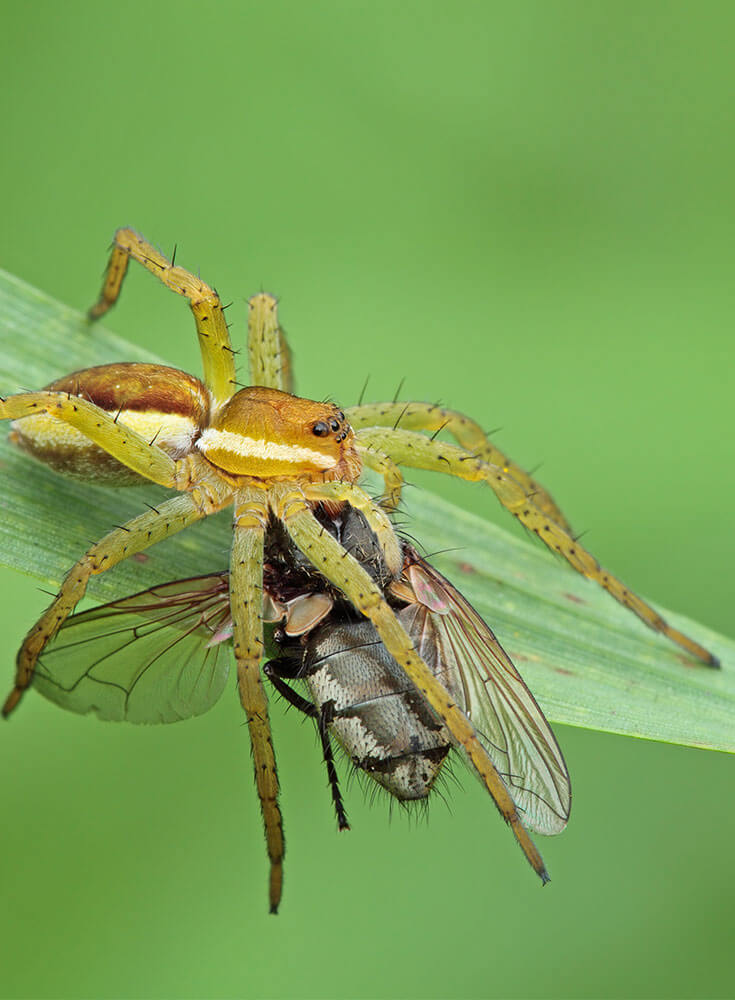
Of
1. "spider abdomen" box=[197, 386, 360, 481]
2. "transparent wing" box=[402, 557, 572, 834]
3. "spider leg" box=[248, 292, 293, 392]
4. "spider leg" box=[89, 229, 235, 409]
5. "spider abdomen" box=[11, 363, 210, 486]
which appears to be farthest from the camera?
"spider leg" box=[248, 292, 293, 392]

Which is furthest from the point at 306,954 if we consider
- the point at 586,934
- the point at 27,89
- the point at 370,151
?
the point at 27,89

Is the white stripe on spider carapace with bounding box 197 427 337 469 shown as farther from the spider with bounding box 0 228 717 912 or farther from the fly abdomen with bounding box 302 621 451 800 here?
the fly abdomen with bounding box 302 621 451 800

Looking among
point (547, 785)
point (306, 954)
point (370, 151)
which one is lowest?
point (306, 954)

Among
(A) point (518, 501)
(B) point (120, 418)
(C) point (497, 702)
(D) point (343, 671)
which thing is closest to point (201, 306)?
(B) point (120, 418)

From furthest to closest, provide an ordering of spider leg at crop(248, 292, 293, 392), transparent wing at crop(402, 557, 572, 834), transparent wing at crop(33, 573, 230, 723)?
spider leg at crop(248, 292, 293, 392) < transparent wing at crop(33, 573, 230, 723) < transparent wing at crop(402, 557, 572, 834)

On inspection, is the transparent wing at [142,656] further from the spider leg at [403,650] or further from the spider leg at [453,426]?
the spider leg at [453,426]

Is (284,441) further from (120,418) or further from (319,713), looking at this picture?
(319,713)

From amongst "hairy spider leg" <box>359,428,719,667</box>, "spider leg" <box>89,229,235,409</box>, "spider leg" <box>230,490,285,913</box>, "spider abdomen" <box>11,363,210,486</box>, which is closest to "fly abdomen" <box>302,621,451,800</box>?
"spider leg" <box>230,490,285,913</box>

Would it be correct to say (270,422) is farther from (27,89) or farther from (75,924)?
(27,89)
